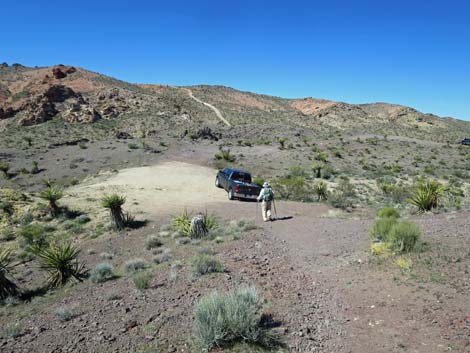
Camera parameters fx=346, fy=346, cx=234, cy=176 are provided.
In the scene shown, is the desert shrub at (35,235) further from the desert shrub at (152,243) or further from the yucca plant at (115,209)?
the desert shrub at (152,243)

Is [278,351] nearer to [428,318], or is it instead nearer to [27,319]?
[428,318]

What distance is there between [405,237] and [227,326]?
598 cm

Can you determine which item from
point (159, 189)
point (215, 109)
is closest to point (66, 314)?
point (159, 189)

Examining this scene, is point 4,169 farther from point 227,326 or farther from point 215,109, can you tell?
point 215,109

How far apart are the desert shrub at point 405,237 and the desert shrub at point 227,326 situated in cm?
517

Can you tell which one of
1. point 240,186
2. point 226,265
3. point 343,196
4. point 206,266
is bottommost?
point 226,265

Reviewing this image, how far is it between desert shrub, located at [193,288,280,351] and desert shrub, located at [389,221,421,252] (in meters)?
5.17

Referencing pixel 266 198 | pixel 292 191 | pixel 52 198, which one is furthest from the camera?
pixel 292 191

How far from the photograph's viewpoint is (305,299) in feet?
23.1

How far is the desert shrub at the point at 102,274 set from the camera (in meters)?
9.60

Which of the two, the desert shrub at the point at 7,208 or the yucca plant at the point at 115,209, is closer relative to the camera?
the yucca plant at the point at 115,209

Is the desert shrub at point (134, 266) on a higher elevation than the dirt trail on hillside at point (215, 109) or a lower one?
lower

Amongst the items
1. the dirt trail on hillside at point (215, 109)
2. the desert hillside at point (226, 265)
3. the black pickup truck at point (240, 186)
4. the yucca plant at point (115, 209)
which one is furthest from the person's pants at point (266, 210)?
the dirt trail on hillside at point (215, 109)

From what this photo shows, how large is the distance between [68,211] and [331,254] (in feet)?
43.9
